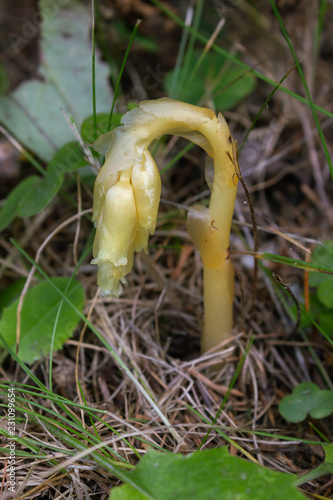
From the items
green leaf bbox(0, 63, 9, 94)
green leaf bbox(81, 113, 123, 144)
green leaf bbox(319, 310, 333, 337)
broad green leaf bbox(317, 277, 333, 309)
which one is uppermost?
green leaf bbox(0, 63, 9, 94)


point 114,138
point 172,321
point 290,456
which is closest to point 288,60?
point 172,321

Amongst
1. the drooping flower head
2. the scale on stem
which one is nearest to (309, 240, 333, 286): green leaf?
the scale on stem

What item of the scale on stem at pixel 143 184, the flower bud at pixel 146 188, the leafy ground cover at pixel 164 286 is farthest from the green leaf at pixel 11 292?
the flower bud at pixel 146 188

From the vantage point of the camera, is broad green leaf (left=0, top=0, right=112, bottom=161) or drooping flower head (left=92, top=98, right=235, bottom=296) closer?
drooping flower head (left=92, top=98, right=235, bottom=296)

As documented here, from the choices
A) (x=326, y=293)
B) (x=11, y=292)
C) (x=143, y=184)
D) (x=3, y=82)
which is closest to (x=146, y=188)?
(x=143, y=184)

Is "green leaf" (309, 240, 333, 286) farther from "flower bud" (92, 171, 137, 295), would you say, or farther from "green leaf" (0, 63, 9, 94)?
"green leaf" (0, 63, 9, 94)

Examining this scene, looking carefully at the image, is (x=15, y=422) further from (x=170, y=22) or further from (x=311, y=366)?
(x=170, y=22)

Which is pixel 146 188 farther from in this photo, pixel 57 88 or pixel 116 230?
pixel 57 88

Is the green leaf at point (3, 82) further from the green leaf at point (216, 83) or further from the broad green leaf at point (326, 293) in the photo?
the broad green leaf at point (326, 293)
